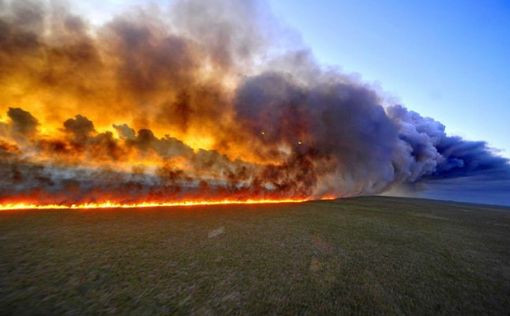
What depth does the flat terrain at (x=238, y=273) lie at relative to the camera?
22.6ft

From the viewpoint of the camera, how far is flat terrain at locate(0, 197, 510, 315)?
271 inches

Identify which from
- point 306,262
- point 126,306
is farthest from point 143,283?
point 306,262

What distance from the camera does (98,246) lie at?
12.2 metres

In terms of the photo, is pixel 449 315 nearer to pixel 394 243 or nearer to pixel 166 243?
pixel 394 243

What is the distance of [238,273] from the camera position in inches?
369

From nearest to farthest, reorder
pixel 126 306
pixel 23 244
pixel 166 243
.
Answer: pixel 126 306
pixel 23 244
pixel 166 243

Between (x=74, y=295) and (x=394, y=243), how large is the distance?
17896 millimetres

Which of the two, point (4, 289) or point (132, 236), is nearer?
point (4, 289)

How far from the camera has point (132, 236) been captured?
14.6 metres

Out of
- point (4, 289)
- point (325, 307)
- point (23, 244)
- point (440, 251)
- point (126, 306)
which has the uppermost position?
point (23, 244)

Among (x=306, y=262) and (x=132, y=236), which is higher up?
(x=132, y=236)

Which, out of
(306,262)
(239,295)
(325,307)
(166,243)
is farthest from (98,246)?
(325,307)

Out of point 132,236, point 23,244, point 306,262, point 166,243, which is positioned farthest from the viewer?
point 132,236

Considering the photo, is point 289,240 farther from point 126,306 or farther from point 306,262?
point 126,306
